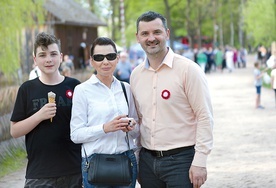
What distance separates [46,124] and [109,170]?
63cm

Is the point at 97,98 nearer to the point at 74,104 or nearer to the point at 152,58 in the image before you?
the point at 74,104

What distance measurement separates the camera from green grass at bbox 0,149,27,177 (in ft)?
31.4

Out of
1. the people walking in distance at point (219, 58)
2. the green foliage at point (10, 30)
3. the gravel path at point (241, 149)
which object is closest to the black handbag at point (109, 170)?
the gravel path at point (241, 149)

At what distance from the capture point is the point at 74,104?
162 inches

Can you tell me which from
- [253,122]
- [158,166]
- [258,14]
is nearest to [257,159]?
[253,122]

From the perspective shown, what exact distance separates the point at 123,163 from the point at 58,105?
2.22 ft

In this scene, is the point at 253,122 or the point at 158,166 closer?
the point at 158,166

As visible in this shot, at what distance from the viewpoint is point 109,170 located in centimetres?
401

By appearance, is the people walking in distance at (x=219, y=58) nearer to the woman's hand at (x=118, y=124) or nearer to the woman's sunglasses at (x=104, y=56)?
the woman's sunglasses at (x=104, y=56)

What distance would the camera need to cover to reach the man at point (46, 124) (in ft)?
14.1

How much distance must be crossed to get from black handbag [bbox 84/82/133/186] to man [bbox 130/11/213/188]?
278 mm

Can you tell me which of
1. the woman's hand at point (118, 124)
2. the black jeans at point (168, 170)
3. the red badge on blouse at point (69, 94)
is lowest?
the black jeans at point (168, 170)

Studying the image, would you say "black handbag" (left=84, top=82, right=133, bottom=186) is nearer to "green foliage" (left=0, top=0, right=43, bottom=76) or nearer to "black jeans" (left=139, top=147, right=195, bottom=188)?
"black jeans" (left=139, top=147, right=195, bottom=188)

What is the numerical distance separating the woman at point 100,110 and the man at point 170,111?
0.16 m
